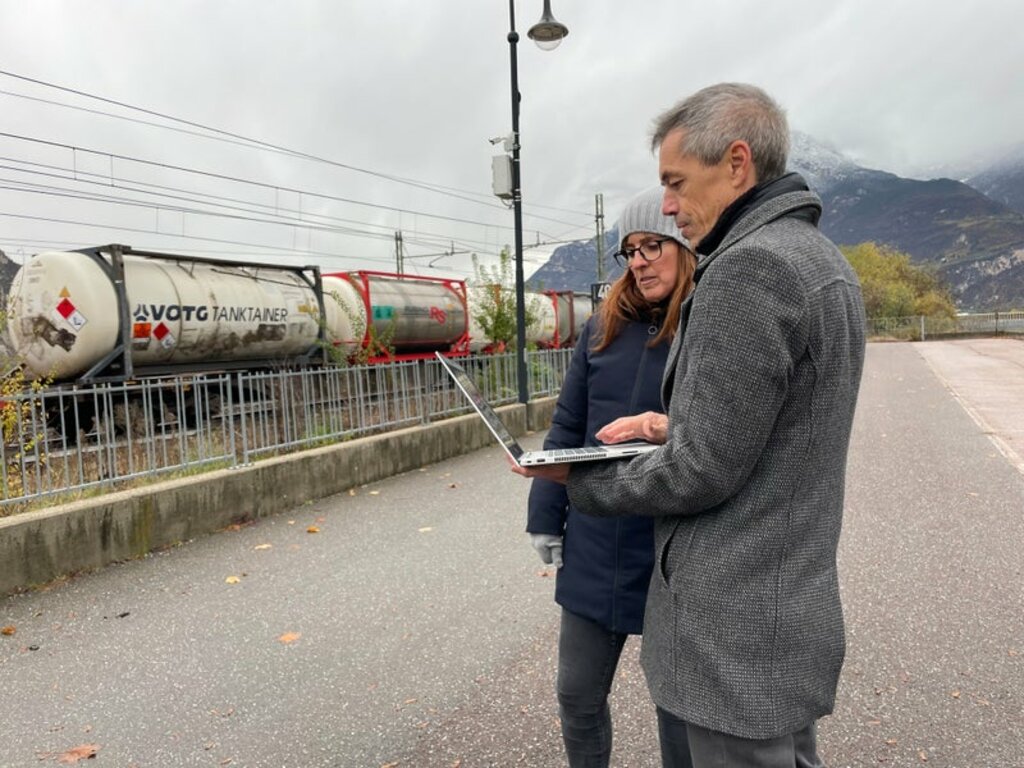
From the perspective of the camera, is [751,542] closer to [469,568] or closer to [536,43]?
[469,568]

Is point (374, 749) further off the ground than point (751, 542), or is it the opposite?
point (751, 542)

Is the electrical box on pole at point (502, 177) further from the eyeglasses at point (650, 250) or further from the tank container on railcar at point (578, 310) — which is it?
the tank container on railcar at point (578, 310)

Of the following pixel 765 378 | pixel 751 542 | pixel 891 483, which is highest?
pixel 765 378

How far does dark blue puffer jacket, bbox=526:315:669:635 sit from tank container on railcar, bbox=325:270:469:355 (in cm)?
1235

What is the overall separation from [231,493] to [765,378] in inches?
225

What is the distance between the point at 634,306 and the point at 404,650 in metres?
2.48

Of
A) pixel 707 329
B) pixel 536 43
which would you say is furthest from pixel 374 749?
pixel 536 43

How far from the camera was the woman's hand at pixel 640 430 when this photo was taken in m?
1.55

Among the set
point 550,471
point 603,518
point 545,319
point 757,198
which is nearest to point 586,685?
point 603,518

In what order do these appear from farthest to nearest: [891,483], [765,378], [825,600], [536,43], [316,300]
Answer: [316,300] < [536,43] < [891,483] < [825,600] < [765,378]

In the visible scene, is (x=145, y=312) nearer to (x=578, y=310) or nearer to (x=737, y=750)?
(x=737, y=750)

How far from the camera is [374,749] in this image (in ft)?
9.37

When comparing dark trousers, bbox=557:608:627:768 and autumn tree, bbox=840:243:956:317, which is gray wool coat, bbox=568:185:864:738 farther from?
autumn tree, bbox=840:243:956:317

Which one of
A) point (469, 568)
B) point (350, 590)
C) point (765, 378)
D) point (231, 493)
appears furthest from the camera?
point (231, 493)
